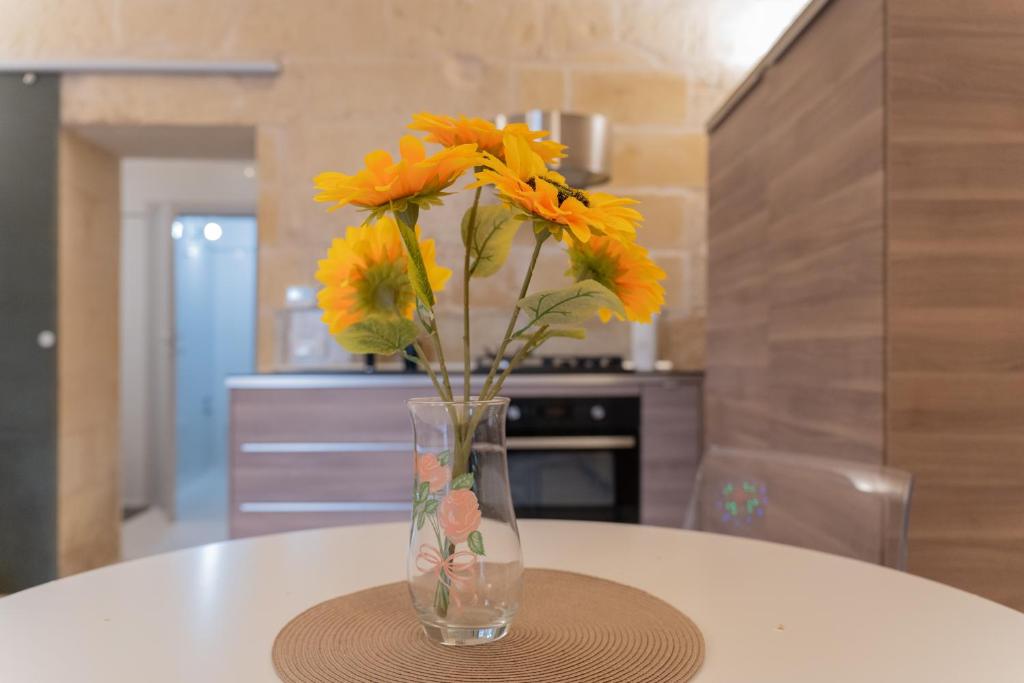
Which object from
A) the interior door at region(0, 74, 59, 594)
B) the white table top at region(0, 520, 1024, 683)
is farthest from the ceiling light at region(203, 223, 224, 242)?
the white table top at region(0, 520, 1024, 683)

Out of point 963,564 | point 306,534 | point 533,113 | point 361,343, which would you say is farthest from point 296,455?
point 361,343

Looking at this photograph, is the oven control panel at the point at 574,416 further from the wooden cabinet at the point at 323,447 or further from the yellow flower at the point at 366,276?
the yellow flower at the point at 366,276

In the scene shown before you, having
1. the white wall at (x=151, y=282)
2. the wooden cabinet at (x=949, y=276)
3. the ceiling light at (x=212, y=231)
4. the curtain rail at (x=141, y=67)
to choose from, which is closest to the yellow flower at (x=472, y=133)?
the wooden cabinet at (x=949, y=276)

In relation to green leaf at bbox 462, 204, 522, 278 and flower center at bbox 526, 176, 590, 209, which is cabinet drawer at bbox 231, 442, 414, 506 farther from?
flower center at bbox 526, 176, 590, 209

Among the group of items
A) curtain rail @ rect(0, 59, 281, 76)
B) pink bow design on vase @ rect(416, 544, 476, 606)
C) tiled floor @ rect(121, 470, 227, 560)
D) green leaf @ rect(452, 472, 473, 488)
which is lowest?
tiled floor @ rect(121, 470, 227, 560)

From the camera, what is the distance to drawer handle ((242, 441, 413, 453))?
2.82 metres

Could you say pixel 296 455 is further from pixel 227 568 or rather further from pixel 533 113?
pixel 227 568

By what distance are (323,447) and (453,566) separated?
2302mm

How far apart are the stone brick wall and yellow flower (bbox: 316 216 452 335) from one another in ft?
8.55

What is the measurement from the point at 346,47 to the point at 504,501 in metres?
3.10

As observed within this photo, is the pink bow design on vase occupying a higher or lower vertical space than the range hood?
lower

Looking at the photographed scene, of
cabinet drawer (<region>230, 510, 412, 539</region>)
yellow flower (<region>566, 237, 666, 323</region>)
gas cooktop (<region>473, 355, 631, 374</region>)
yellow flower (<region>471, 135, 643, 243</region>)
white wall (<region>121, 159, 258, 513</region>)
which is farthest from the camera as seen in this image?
white wall (<region>121, 159, 258, 513</region>)

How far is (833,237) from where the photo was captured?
1.76m

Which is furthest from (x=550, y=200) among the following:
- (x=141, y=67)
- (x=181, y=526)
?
(x=181, y=526)
